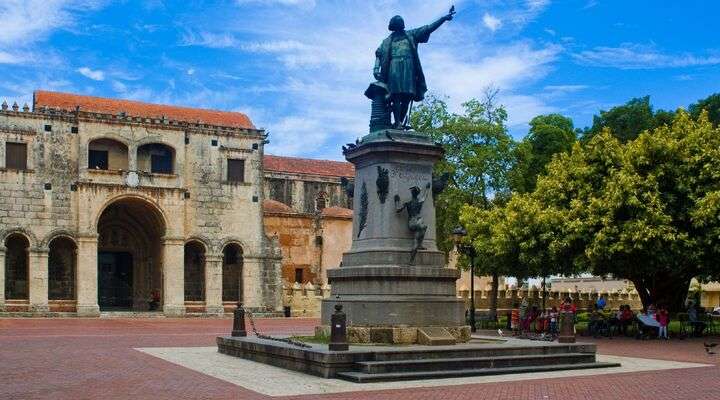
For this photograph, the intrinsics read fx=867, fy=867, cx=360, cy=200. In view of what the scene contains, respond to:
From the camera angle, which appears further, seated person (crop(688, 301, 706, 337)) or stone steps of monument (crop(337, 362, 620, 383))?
seated person (crop(688, 301, 706, 337))

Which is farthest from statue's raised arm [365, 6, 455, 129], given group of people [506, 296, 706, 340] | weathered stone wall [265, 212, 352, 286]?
weathered stone wall [265, 212, 352, 286]

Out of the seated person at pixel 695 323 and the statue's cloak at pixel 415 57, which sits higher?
the statue's cloak at pixel 415 57

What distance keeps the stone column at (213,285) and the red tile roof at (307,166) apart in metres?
16.0

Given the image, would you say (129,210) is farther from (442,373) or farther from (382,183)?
(442,373)

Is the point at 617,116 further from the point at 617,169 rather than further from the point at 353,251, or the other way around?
the point at 353,251

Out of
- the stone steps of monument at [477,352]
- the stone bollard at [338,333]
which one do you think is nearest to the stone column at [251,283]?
the stone steps of monument at [477,352]

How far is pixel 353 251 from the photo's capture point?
721 inches

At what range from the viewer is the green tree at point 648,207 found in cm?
2691

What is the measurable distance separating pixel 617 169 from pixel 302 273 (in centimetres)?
2982

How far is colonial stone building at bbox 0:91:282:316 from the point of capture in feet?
141

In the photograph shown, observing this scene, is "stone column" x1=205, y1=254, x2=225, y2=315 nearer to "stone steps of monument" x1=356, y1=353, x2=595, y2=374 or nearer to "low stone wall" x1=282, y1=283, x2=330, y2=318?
"low stone wall" x1=282, y1=283, x2=330, y2=318

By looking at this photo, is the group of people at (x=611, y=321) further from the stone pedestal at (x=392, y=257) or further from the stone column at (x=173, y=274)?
the stone column at (x=173, y=274)

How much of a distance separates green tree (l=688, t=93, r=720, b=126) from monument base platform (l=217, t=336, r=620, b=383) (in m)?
33.6

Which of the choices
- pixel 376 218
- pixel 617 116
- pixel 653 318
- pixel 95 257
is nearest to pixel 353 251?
pixel 376 218
